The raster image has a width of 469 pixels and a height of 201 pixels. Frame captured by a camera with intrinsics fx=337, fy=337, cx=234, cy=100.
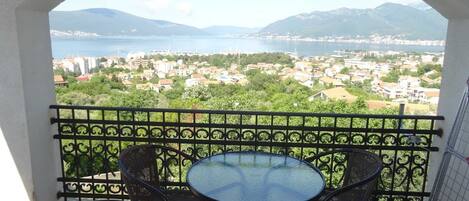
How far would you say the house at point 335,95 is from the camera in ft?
65.0

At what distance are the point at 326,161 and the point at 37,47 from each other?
256 cm

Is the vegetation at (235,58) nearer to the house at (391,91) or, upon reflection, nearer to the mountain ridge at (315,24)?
the mountain ridge at (315,24)

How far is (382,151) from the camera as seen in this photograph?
2.86 meters

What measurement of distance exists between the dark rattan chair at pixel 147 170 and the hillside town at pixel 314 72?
1615 centimetres

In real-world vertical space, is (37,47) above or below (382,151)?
above

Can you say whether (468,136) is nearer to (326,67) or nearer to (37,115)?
(37,115)

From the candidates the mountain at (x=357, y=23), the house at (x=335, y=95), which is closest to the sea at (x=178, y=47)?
the mountain at (x=357, y=23)

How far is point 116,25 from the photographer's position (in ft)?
123

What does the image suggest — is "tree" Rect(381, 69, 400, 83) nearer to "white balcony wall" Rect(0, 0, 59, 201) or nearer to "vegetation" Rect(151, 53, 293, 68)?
"vegetation" Rect(151, 53, 293, 68)

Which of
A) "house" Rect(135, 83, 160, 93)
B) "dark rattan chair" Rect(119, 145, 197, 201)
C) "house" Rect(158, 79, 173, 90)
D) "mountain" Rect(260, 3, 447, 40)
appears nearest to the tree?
"mountain" Rect(260, 3, 447, 40)

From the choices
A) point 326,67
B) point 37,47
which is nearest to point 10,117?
point 37,47

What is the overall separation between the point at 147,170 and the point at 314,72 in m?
24.9

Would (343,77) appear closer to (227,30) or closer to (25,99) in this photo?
(25,99)

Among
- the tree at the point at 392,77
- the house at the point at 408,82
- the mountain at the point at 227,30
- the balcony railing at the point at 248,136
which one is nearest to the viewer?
the balcony railing at the point at 248,136
